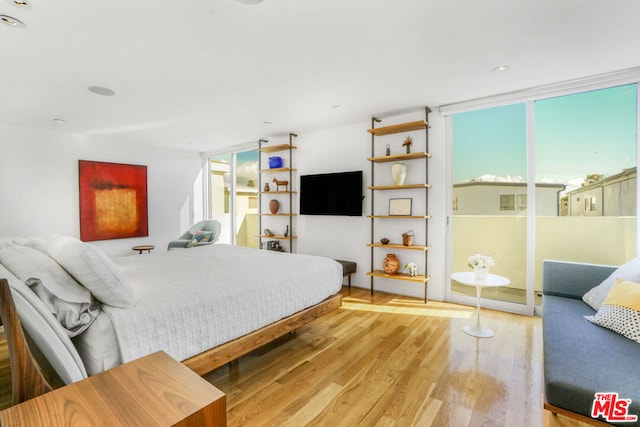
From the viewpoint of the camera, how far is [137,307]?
5.19 feet

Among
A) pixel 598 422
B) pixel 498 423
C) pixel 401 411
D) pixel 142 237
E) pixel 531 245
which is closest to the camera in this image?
pixel 598 422

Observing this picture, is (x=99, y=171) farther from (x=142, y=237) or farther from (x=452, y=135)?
(x=452, y=135)

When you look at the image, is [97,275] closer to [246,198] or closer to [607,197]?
[607,197]

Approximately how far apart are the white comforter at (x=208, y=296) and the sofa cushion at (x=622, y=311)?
6.43 feet

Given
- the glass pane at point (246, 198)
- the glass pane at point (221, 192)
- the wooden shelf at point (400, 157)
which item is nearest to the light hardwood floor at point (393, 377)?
the wooden shelf at point (400, 157)

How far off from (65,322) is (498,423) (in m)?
2.37

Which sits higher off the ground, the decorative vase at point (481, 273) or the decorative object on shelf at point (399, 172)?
the decorative object on shelf at point (399, 172)

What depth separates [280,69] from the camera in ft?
8.80

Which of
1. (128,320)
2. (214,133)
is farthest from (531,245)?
(214,133)

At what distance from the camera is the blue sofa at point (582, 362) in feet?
Answer: 4.23

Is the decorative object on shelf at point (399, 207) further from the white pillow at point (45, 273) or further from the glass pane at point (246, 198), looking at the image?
the white pillow at point (45, 273)

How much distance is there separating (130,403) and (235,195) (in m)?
5.71

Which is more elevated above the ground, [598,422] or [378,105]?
[378,105]

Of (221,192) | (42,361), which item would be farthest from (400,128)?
(221,192)
